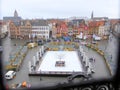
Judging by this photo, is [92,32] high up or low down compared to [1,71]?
down

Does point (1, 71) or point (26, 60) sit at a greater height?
point (1, 71)

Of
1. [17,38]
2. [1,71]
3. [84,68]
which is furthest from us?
[17,38]

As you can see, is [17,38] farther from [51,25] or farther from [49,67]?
[49,67]

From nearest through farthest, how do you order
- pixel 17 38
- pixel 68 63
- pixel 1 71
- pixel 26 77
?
pixel 1 71 < pixel 26 77 < pixel 68 63 < pixel 17 38

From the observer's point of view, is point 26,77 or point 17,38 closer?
point 26,77

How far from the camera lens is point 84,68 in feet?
13.1

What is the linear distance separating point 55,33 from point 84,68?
554 cm

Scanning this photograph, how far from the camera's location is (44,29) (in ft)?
29.0

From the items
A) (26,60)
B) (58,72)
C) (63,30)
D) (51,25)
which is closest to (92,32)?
(63,30)

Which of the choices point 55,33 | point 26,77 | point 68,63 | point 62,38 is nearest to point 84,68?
point 68,63

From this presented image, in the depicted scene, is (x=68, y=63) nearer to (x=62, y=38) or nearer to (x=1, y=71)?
(x=1, y=71)

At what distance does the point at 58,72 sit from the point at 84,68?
641 millimetres

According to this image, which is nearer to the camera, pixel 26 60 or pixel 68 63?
pixel 68 63

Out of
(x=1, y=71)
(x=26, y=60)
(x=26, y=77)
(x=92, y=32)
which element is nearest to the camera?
(x=1, y=71)
